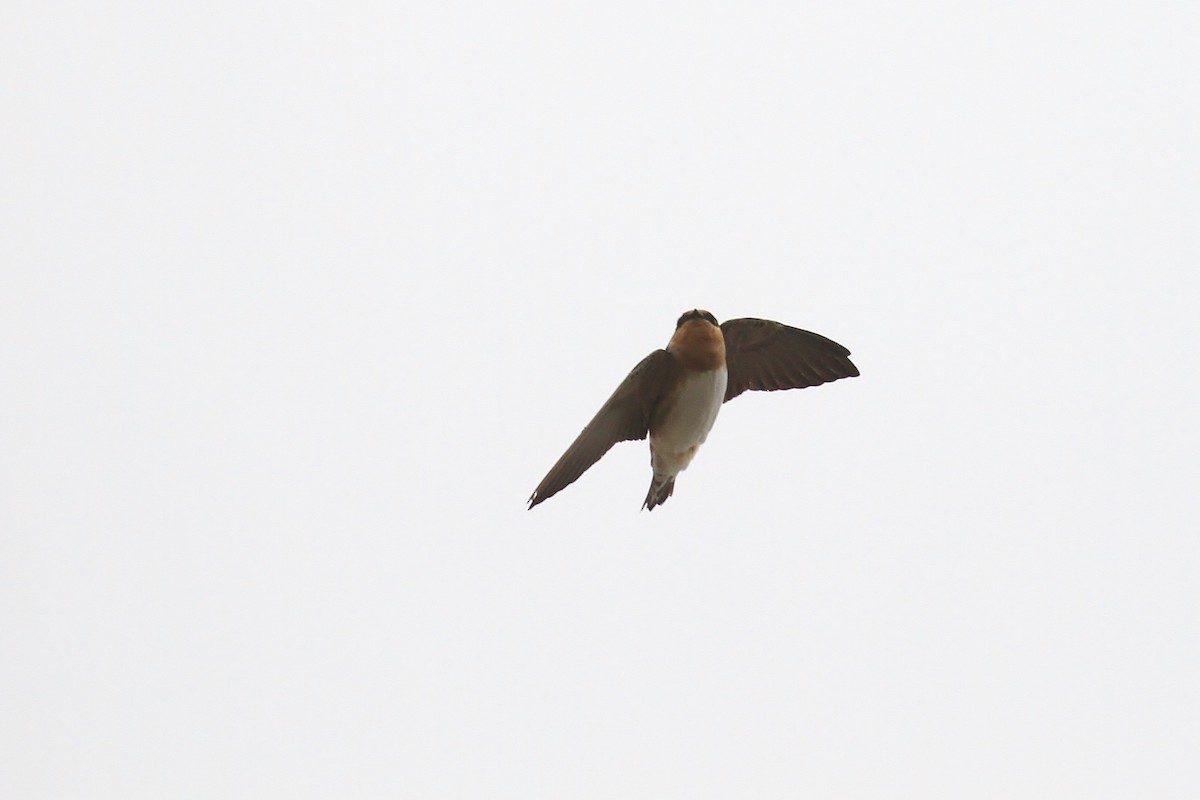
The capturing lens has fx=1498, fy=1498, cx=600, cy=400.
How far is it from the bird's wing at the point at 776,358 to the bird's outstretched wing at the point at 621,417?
0.70 m

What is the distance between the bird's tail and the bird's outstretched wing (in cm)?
38

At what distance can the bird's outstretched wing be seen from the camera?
30.3 ft

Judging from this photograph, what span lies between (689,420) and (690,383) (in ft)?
0.82

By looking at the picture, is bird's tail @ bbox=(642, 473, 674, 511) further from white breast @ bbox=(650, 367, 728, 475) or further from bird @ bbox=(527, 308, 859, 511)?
white breast @ bbox=(650, 367, 728, 475)

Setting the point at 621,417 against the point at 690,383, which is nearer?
the point at 690,383

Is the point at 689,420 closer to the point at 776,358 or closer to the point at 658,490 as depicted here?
the point at 658,490

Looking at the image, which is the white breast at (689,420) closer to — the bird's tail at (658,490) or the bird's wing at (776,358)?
the bird's tail at (658,490)

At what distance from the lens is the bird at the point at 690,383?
9.35m

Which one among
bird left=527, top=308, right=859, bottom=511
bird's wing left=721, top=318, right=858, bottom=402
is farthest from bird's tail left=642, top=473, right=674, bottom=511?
bird's wing left=721, top=318, right=858, bottom=402

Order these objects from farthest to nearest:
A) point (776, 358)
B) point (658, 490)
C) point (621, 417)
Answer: point (776, 358)
point (658, 490)
point (621, 417)

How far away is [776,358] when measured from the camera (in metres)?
10.2

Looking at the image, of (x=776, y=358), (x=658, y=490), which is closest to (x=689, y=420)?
(x=658, y=490)

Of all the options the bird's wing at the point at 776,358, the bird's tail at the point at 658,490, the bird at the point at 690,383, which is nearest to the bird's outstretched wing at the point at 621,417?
the bird at the point at 690,383

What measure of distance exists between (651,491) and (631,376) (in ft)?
3.30
